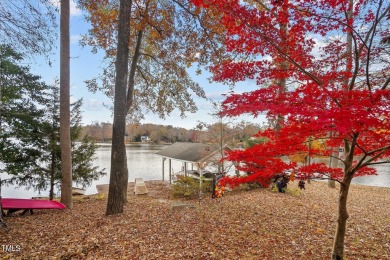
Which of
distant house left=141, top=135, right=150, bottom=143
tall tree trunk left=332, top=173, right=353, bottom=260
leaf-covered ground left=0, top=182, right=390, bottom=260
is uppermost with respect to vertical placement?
distant house left=141, top=135, right=150, bottom=143

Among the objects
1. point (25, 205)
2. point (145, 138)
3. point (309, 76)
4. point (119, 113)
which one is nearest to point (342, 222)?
point (309, 76)

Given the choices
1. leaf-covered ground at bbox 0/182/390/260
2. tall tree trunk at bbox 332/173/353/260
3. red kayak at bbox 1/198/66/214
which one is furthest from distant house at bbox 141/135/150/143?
tall tree trunk at bbox 332/173/353/260

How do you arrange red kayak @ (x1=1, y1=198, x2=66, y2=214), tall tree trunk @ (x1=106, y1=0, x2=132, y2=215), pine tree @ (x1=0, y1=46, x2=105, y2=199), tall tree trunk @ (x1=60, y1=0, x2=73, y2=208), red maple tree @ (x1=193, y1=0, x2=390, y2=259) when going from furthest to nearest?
pine tree @ (x1=0, y1=46, x2=105, y2=199)
tall tree trunk @ (x1=60, y1=0, x2=73, y2=208)
red kayak @ (x1=1, y1=198, x2=66, y2=214)
tall tree trunk @ (x1=106, y1=0, x2=132, y2=215)
red maple tree @ (x1=193, y1=0, x2=390, y2=259)

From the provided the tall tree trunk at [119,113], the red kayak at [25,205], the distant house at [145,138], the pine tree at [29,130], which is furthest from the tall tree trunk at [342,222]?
the distant house at [145,138]

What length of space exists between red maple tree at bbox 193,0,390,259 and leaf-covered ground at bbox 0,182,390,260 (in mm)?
1023

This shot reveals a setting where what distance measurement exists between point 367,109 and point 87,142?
1116cm

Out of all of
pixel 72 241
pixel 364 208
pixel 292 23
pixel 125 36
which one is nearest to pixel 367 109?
pixel 292 23

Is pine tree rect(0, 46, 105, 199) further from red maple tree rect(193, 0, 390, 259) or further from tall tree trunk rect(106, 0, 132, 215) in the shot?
red maple tree rect(193, 0, 390, 259)

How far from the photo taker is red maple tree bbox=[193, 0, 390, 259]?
3059mm

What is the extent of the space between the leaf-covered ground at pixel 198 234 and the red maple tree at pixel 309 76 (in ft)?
3.36

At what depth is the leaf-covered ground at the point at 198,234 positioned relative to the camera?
11.7ft

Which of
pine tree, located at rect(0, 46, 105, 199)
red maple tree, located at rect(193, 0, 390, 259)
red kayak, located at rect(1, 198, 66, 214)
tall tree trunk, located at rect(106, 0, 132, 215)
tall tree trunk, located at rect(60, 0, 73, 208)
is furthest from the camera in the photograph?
pine tree, located at rect(0, 46, 105, 199)

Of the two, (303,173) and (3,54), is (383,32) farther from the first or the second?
(3,54)

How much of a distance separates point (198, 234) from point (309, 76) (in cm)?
357
